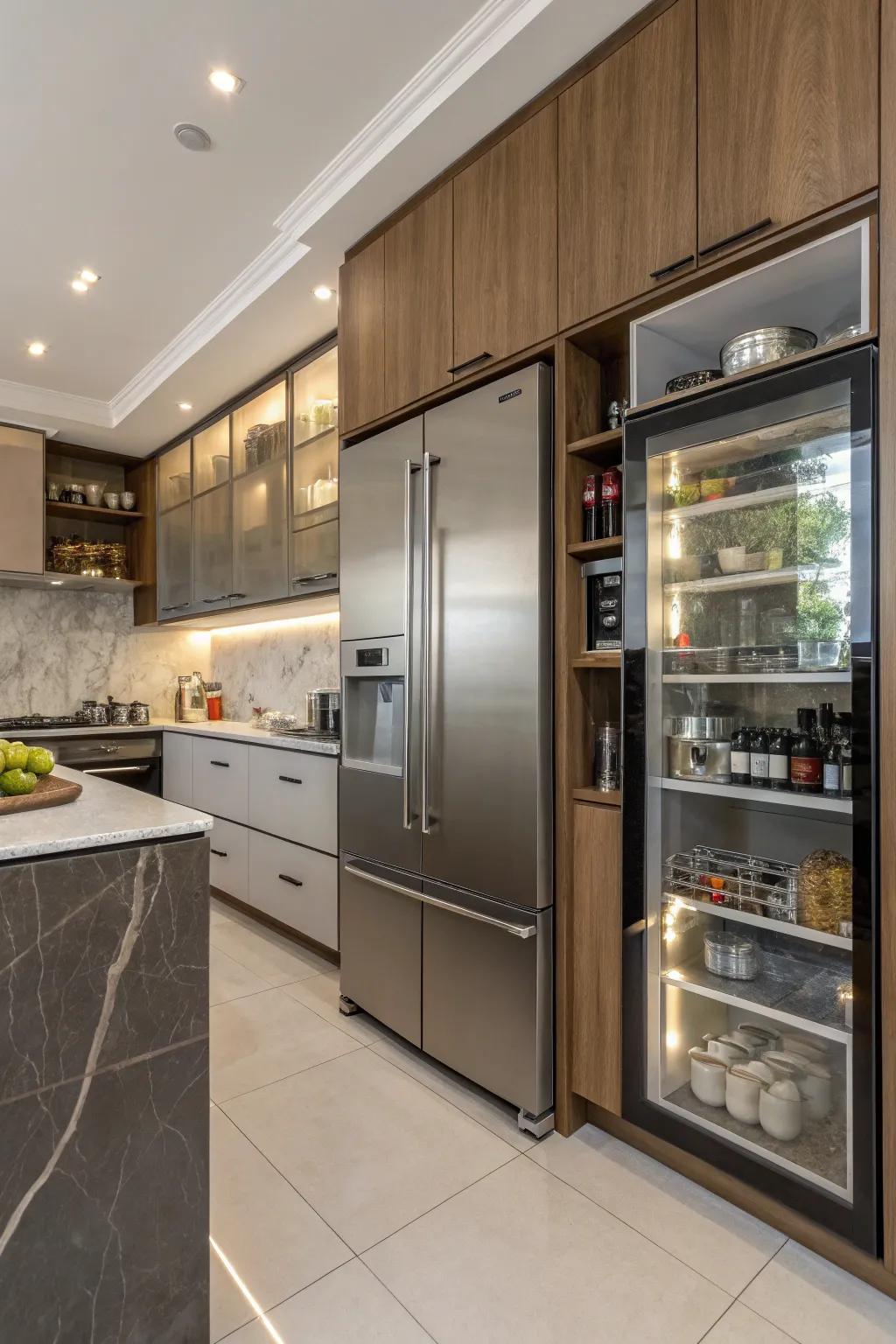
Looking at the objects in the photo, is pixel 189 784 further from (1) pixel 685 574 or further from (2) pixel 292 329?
(1) pixel 685 574

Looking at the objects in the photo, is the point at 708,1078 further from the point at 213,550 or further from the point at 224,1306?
the point at 213,550

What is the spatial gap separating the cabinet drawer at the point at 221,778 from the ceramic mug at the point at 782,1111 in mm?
2577

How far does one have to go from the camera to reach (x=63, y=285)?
3047 millimetres

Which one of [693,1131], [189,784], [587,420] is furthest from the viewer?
[189,784]

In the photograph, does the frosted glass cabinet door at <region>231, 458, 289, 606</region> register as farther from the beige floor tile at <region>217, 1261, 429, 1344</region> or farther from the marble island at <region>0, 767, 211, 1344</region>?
the beige floor tile at <region>217, 1261, 429, 1344</region>

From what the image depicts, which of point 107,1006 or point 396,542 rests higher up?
point 396,542

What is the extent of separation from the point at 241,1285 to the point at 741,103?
2.61 meters

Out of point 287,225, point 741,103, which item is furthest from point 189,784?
point 741,103

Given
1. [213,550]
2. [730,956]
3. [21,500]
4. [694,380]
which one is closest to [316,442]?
[213,550]

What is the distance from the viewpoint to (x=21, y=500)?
4.29m

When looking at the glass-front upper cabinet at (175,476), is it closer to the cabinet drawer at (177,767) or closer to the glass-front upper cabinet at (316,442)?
the glass-front upper cabinet at (316,442)

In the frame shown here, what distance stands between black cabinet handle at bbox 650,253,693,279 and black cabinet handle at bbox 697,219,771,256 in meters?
0.03

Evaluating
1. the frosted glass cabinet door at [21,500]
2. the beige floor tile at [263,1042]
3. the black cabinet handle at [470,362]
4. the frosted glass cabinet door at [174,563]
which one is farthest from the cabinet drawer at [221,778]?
the black cabinet handle at [470,362]

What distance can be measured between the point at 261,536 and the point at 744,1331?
3332 mm
